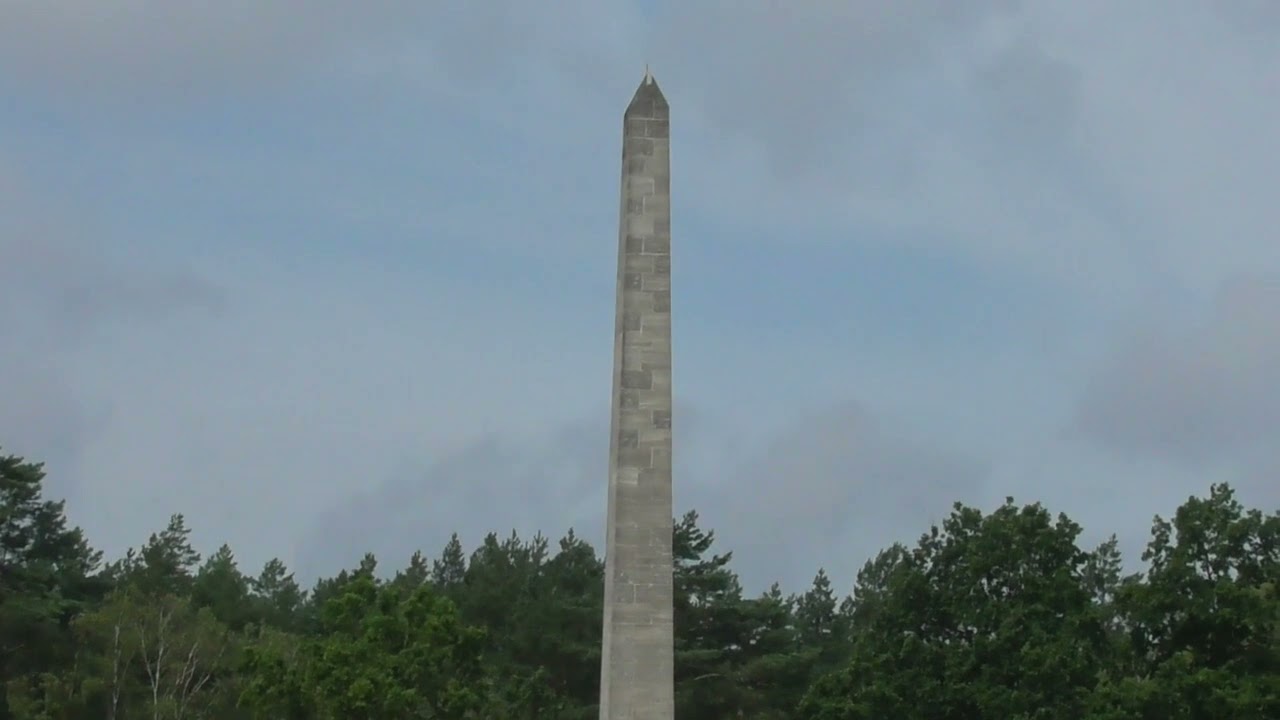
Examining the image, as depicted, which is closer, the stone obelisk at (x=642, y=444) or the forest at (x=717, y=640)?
the stone obelisk at (x=642, y=444)

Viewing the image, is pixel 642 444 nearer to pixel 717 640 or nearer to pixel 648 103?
pixel 648 103

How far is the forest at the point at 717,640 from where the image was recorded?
32094 mm

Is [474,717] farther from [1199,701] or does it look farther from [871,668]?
[1199,701]

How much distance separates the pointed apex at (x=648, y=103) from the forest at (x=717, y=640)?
15.7 metres

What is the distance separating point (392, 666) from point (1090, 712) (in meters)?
14.4

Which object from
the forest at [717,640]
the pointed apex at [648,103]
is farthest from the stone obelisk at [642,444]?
the forest at [717,640]

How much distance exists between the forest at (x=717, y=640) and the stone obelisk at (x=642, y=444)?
47.3ft

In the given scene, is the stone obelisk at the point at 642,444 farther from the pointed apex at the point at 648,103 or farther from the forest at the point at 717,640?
the forest at the point at 717,640

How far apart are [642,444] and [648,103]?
4.06 meters

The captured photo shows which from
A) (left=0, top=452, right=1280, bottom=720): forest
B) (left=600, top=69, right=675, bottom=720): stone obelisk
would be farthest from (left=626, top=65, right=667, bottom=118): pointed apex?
Answer: (left=0, top=452, right=1280, bottom=720): forest

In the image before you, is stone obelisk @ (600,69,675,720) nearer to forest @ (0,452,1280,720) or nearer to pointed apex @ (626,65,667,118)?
pointed apex @ (626,65,667,118)

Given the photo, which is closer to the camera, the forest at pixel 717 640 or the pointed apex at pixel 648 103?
the pointed apex at pixel 648 103

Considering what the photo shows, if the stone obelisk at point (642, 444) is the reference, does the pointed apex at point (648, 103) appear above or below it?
above

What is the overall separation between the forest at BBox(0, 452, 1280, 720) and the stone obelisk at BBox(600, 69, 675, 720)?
14405mm
